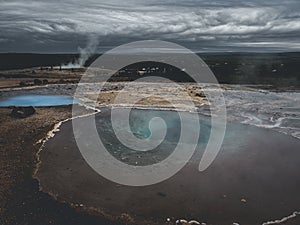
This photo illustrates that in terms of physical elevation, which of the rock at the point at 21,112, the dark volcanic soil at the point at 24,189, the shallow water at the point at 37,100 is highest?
the dark volcanic soil at the point at 24,189

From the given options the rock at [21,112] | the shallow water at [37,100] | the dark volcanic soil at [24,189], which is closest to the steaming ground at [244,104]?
the shallow water at [37,100]

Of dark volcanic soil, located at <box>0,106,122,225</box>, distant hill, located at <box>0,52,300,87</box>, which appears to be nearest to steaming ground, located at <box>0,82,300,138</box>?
dark volcanic soil, located at <box>0,106,122,225</box>

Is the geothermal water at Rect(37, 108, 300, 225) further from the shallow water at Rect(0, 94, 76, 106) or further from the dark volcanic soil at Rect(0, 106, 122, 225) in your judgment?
the shallow water at Rect(0, 94, 76, 106)

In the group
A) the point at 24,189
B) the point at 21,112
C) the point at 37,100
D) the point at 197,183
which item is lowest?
the point at 37,100

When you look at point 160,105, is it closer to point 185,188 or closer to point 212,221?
point 185,188


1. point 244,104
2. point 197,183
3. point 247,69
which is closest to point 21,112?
point 197,183

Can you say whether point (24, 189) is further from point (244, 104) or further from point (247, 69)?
point (247, 69)

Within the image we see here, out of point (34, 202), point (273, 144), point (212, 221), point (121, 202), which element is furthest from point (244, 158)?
point (34, 202)

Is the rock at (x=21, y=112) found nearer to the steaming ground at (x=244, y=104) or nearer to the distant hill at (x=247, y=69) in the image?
the steaming ground at (x=244, y=104)
